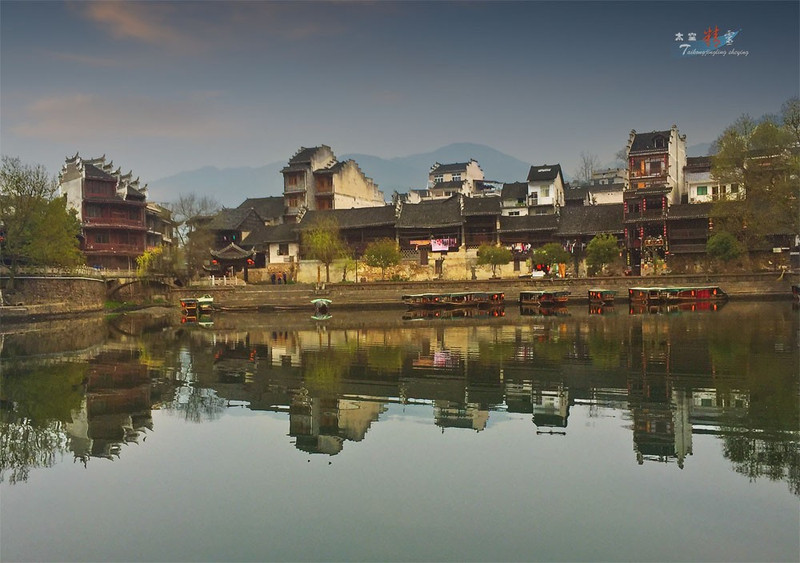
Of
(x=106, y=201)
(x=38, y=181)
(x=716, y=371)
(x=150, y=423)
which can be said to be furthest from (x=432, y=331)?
(x=106, y=201)

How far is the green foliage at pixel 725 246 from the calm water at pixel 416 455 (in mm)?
38678

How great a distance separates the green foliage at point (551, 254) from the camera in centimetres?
7869

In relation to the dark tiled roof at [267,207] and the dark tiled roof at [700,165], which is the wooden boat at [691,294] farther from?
the dark tiled roof at [267,207]

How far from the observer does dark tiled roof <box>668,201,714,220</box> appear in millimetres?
77375

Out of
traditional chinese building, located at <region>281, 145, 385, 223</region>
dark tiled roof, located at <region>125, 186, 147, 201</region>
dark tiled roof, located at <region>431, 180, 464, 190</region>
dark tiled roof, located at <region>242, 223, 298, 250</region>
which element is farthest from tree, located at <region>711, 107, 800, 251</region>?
dark tiled roof, located at <region>125, 186, 147, 201</region>

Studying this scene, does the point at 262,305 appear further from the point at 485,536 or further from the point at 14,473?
the point at 485,536

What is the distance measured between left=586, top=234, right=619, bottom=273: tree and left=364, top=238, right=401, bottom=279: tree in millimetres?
20141

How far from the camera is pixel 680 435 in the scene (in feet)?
58.1

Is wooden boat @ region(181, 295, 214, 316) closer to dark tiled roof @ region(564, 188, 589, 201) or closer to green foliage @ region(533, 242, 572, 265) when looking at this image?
green foliage @ region(533, 242, 572, 265)

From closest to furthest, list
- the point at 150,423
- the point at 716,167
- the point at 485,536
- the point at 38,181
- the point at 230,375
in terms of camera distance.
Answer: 1. the point at 485,536
2. the point at 150,423
3. the point at 230,375
4. the point at 38,181
5. the point at 716,167

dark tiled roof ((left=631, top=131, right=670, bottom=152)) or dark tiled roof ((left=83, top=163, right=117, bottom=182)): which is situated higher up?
dark tiled roof ((left=631, top=131, right=670, bottom=152))

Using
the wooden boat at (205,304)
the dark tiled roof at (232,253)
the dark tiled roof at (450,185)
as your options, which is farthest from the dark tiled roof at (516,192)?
the wooden boat at (205,304)

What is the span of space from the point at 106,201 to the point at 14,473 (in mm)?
75821

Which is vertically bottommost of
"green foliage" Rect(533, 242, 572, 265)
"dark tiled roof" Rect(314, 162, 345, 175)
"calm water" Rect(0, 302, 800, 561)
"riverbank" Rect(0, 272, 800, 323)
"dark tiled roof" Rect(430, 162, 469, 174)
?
"calm water" Rect(0, 302, 800, 561)
